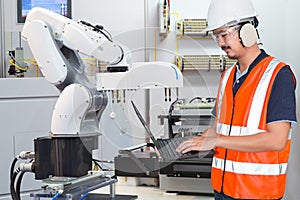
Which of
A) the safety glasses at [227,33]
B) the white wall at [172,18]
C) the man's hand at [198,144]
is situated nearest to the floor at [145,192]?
the man's hand at [198,144]

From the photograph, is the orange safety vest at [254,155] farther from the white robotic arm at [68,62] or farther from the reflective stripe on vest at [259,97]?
the white robotic arm at [68,62]

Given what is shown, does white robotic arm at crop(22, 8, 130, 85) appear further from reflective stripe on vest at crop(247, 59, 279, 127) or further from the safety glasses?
reflective stripe on vest at crop(247, 59, 279, 127)

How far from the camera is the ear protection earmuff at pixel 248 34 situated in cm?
174

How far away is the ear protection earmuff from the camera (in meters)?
1.74

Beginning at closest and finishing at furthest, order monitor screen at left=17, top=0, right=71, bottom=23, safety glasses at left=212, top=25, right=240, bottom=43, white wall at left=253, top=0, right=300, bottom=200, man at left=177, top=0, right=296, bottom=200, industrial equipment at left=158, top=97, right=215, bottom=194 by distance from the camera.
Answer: man at left=177, top=0, right=296, bottom=200, safety glasses at left=212, top=25, right=240, bottom=43, industrial equipment at left=158, top=97, right=215, bottom=194, white wall at left=253, top=0, right=300, bottom=200, monitor screen at left=17, top=0, right=71, bottom=23

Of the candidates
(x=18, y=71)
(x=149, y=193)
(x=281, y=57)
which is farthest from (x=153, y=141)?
(x=18, y=71)

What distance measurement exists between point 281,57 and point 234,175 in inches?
51.2

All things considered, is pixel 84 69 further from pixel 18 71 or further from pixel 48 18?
pixel 18 71

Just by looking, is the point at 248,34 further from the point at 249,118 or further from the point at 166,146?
the point at 166,146

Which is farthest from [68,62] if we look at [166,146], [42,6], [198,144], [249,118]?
[42,6]

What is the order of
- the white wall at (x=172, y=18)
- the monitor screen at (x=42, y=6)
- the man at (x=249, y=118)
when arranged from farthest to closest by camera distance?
1. the monitor screen at (x=42, y=6)
2. the white wall at (x=172, y=18)
3. the man at (x=249, y=118)

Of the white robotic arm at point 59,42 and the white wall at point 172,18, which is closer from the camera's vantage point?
the white robotic arm at point 59,42

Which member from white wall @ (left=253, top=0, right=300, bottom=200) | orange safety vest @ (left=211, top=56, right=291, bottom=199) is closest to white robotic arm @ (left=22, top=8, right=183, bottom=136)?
orange safety vest @ (left=211, top=56, right=291, bottom=199)

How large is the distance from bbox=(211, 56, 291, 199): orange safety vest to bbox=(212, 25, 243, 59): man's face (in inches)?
3.8
